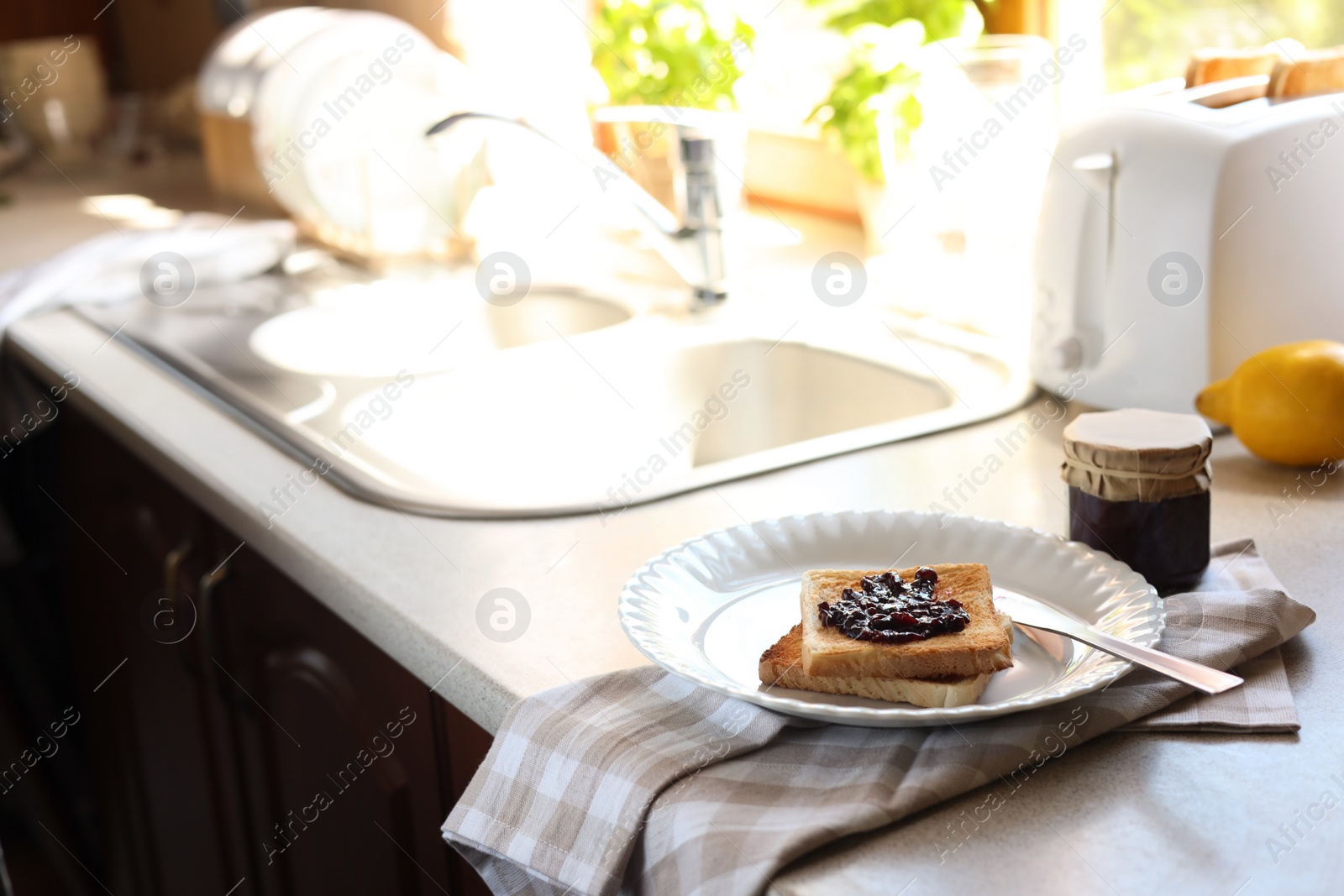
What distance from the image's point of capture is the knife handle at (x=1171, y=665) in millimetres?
519

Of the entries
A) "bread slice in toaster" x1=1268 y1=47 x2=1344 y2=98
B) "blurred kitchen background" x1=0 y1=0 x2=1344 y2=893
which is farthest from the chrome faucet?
"bread slice in toaster" x1=1268 y1=47 x2=1344 y2=98

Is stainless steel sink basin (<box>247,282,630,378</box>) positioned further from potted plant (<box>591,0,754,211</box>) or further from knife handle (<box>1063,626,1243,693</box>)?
knife handle (<box>1063,626,1243,693</box>)

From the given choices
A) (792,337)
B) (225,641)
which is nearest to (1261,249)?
(792,337)

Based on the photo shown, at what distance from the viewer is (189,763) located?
1243mm

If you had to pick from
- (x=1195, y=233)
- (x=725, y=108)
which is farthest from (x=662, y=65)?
(x=1195, y=233)

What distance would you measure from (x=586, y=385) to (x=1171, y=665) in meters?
0.78

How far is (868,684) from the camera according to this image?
1.79ft

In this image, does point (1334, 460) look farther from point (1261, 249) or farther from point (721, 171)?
point (721, 171)

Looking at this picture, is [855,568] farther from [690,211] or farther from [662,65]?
[662,65]

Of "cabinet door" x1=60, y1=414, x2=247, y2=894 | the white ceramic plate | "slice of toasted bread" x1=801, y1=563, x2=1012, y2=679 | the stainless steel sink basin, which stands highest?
"slice of toasted bread" x1=801, y1=563, x2=1012, y2=679

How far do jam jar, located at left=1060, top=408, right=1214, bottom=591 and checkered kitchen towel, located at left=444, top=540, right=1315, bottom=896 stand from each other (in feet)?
0.22

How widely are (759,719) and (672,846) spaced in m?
0.08

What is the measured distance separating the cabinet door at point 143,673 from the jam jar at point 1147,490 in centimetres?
71

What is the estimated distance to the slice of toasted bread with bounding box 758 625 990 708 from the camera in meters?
0.53
